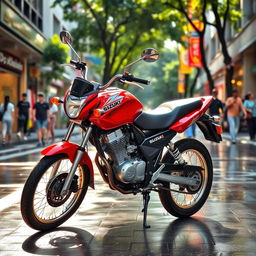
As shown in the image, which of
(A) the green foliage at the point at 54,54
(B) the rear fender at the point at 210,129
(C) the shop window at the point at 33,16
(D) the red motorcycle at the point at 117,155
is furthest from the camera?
(C) the shop window at the point at 33,16

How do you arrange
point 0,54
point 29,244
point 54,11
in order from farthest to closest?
point 54,11 → point 0,54 → point 29,244

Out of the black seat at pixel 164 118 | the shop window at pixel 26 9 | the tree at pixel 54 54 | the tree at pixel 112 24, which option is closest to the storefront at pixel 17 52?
the tree at pixel 54 54

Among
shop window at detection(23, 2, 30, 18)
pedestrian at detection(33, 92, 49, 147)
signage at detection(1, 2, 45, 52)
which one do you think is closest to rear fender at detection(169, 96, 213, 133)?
pedestrian at detection(33, 92, 49, 147)

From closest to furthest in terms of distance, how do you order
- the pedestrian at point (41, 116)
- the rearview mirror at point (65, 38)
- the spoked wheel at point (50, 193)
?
the spoked wheel at point (50, 193) < the rearview mirror at point (65, 38) < the pedestrian at point (41, 116)

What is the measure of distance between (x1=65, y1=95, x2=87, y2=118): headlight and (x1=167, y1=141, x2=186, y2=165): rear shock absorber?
3.65ft

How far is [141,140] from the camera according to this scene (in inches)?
204

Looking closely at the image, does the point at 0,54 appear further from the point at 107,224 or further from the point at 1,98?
the point at 107,224

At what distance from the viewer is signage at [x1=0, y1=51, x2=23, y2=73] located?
81.1ft

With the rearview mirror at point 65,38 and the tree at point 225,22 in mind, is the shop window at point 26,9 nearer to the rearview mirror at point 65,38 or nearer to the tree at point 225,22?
the tree at point 225,22

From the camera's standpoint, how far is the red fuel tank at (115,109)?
481 cm

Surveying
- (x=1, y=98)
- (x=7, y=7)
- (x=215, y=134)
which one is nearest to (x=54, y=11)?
(x=1, y=98)

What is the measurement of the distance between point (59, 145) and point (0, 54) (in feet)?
66.1

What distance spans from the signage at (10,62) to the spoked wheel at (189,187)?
778 inches

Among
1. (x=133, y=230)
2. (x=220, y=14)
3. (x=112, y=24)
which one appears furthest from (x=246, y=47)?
(x=133, y=230)
